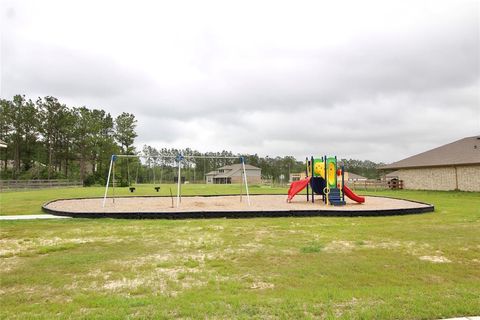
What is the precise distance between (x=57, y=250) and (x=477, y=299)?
6.38m

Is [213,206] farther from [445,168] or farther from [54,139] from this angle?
[54,139]

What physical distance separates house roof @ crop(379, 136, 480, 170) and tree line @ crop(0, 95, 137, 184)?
37.7m

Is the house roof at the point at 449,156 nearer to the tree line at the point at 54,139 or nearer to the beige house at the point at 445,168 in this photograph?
the beige house at the point at 445,168

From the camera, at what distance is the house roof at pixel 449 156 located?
26209 millimetres

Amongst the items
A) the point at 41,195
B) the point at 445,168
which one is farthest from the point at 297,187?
the point at 445,168

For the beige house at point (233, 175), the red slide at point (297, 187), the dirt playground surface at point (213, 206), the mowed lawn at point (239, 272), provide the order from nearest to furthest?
the mowed lawn at point (239, 272) < the dirt playground surface at point (213, 206) < the red slide at point (297, 187) < the beige house at point (233, 175)

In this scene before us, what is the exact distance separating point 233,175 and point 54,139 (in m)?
34.3

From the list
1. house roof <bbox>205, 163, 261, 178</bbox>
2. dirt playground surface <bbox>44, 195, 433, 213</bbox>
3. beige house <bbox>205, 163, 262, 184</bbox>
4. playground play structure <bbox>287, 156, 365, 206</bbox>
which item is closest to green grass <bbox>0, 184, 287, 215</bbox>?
dirt playground surface <bbox>44, 195, 433, 213</bbox>

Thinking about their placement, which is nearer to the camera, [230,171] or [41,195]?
[41,195]

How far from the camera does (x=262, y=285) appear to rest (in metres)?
4.16

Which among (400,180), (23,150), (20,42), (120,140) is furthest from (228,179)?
(20,42)

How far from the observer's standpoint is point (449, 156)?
28.3 m

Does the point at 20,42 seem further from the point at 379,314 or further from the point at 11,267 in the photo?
the point at 379,314

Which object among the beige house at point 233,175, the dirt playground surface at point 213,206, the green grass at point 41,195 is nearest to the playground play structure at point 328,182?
the dirt playground surface at point 213,206
